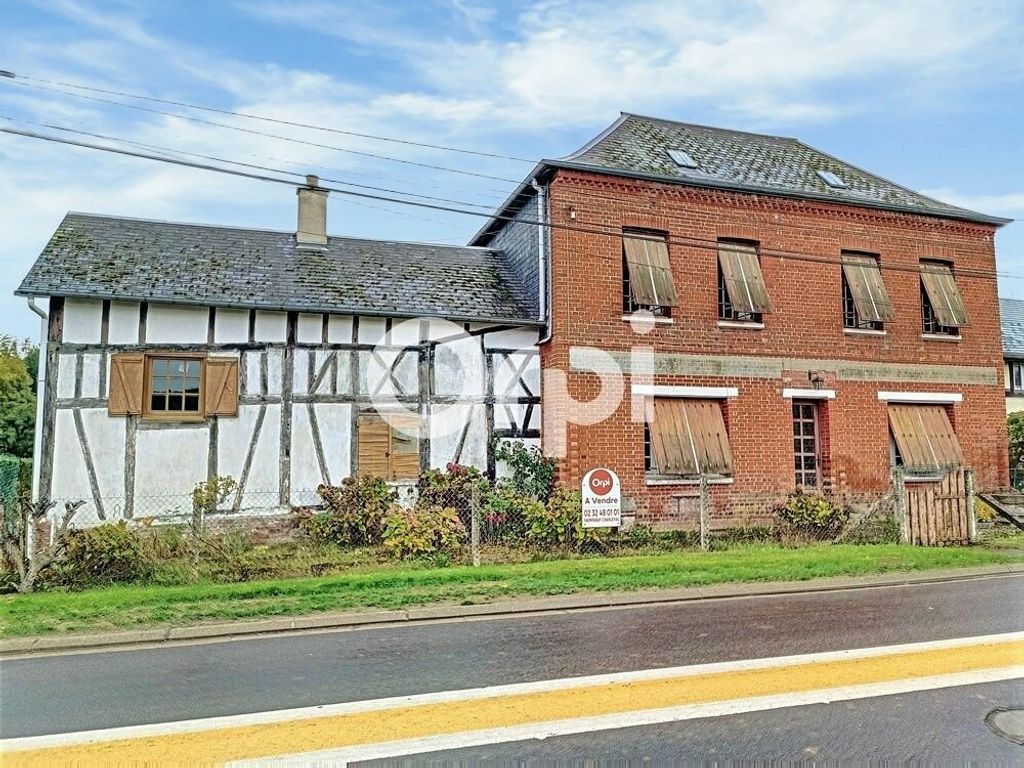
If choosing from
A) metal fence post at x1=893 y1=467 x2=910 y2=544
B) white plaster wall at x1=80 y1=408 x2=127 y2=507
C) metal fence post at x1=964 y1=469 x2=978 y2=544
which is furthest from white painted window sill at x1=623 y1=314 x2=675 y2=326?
white plaster wall at x1=80 y1=408 x2=127 y2=507

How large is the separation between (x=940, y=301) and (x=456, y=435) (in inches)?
449

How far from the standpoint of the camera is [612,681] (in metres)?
5.68

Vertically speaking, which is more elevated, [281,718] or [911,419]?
[911,419]

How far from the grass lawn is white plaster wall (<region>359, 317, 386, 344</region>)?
5.01 meters

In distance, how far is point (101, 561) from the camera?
9906 millimetres

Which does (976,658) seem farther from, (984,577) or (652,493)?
(652,493)

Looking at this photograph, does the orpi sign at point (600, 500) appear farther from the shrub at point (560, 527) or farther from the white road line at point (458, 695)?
the white road line at point (458, 695)

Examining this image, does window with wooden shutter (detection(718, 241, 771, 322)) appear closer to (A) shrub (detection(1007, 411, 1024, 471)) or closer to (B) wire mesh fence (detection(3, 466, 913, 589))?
(B) wire mesh fence (detection(3, 466, 913, 589))

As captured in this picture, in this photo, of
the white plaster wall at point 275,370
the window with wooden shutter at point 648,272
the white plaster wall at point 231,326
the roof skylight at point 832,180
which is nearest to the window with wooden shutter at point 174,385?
the white plaster wall at point 231,326

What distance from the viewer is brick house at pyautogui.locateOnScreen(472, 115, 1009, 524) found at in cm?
1474

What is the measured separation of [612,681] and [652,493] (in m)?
9.21

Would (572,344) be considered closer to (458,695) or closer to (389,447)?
(389,447)

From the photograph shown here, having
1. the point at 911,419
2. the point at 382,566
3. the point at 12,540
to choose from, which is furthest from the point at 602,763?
the point at 911,419

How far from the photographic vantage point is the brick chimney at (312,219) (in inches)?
652
